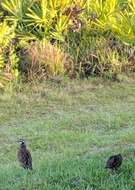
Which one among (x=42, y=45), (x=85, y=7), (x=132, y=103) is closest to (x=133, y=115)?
(x=132, y=103)

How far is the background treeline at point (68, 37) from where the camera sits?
1349 centimetres

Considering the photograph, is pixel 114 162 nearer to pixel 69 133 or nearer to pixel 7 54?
pixel 69 133

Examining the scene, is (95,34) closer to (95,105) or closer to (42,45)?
(42,45)

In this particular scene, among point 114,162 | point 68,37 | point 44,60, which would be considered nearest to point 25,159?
point 114,162

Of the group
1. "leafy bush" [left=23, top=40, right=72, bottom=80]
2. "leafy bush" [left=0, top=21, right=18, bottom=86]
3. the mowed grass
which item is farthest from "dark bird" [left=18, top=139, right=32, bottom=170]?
"leafy bush" [left=23, top=40, right=72, bottom=80]

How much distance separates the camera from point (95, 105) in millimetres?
12102

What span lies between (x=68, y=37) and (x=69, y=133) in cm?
479

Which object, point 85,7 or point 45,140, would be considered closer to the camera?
point 45,140

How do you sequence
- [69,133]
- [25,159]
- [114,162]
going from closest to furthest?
1. [114,162]
2. [25,159]
3. [69,133]

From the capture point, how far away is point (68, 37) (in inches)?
563

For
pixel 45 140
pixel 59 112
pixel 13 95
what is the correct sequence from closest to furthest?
1. pixel 45 140
2. pixel 59 112
3. pixel 13 95

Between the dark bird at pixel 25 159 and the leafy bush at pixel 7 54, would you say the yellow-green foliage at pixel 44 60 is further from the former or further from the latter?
the dark bird at pixel 25 159

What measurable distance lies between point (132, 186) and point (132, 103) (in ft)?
20.4

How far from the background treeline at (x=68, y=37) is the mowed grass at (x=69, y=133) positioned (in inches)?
21.0
